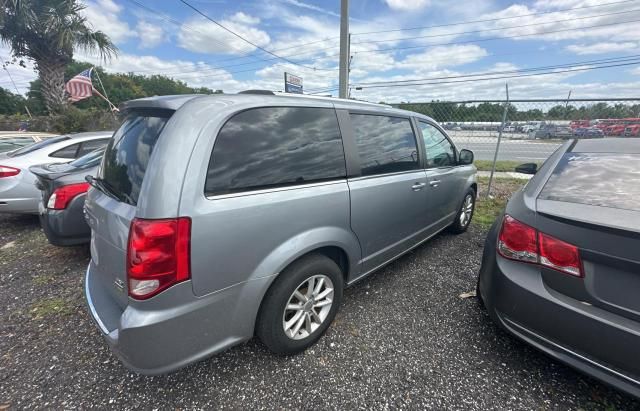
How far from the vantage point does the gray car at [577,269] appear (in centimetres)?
141

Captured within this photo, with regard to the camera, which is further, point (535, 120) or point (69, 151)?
point (535, 120)

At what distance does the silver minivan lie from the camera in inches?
56.1

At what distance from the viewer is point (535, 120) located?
7.13m

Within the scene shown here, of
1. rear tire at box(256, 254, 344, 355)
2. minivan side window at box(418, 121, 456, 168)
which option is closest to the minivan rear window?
rear tire at box(256, 254, 344, 355)

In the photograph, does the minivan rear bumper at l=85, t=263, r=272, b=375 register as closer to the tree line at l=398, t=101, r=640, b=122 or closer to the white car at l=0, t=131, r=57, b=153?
the tree line at l=398, t=101, r=640, b=122

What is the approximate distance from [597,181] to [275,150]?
2.08 meters

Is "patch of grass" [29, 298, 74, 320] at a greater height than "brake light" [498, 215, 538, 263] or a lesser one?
lesser

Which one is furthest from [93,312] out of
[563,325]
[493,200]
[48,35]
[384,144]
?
[48,35]

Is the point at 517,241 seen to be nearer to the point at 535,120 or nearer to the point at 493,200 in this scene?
the point at 493,200

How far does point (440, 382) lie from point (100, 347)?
2486 mm

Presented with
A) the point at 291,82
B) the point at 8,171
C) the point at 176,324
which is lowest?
the point at 176,324

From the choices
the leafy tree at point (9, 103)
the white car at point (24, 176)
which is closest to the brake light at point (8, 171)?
the white car at point (24, 176)

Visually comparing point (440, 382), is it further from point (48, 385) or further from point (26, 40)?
point (26, 40)

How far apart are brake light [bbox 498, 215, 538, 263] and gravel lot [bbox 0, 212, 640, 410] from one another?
0.84 meters
